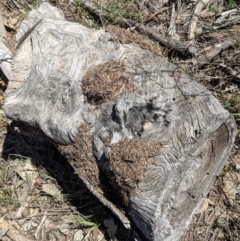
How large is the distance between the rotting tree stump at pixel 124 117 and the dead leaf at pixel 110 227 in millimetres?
433

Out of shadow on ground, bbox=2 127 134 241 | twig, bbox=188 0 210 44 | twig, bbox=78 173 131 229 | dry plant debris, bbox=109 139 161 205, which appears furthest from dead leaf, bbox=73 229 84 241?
twig, bbox=188 0 210 44

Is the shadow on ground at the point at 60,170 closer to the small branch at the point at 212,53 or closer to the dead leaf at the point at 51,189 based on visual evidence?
the dead leaf at the point at 51,189

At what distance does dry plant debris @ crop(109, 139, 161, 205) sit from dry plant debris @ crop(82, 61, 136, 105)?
33 cm

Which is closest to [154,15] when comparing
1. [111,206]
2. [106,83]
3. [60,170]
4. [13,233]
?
[106,83]

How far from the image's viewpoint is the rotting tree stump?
2521 millimetres

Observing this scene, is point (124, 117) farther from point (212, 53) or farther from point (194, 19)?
point (194, 19)

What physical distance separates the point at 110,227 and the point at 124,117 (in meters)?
1.08

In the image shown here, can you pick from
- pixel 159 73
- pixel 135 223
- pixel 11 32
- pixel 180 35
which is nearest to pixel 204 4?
pixel 180 35

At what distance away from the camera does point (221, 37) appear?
3.76 metres

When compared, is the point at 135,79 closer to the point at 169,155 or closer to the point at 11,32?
the point at 169,155

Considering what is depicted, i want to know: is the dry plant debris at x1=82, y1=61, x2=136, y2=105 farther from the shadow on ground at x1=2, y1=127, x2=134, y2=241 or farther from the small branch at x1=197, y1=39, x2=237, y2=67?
the small branch at x1=197, y1=39, x2=237, y2=67

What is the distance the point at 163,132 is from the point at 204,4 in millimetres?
1908

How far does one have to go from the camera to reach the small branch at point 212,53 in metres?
3.64

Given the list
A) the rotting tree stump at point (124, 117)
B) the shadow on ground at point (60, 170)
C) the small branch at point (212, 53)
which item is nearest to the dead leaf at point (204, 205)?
the rotting tree stump at point (124, 117)
